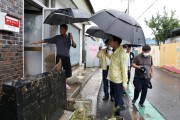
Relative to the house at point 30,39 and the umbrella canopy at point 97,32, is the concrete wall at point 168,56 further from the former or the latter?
the house at point 30,39

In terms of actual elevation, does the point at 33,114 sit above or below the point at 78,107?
above

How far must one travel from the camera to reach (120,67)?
17.1 ft

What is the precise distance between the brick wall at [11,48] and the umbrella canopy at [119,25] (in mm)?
1460

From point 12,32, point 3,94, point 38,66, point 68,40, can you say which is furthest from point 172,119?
point 3,94

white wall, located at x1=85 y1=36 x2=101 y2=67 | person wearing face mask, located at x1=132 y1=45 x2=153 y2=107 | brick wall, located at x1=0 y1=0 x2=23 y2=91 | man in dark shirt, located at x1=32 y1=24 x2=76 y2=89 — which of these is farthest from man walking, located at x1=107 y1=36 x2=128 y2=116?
white wall, located at x1=85 y1=36 x2=101 y2=67

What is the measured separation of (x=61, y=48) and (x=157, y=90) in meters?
5.51

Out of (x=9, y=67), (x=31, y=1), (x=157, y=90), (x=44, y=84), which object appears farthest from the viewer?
(x=157, y=90)

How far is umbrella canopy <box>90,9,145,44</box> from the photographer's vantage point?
14.6ft

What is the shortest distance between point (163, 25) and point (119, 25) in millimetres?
25898

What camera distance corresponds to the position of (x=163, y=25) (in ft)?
95.3

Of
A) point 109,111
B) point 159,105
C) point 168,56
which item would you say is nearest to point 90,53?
point 168,56

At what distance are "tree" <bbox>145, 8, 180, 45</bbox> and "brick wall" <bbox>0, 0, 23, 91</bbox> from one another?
2563 cm

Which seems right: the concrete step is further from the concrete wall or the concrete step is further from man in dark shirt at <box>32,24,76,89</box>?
the concrete wall

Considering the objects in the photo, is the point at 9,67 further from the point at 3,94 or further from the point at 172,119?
the point at 172,119
